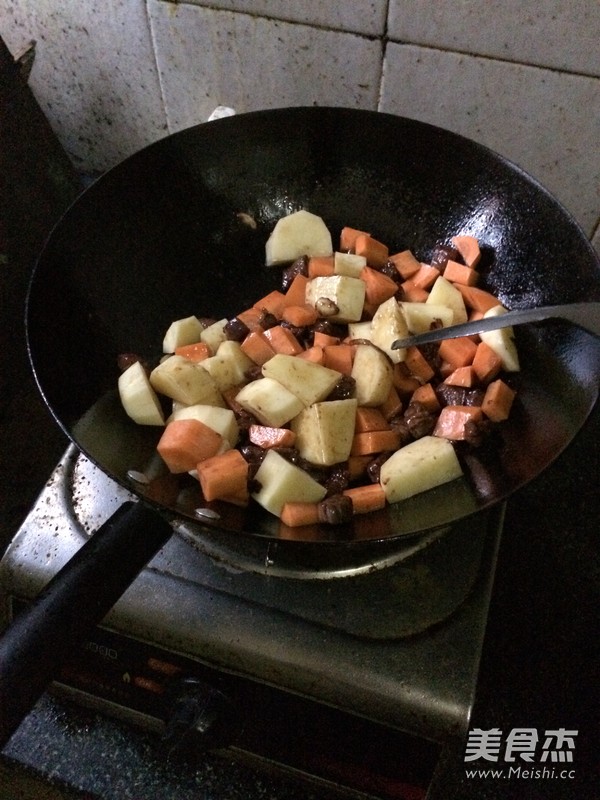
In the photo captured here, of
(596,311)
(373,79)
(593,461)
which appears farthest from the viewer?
(593,461)

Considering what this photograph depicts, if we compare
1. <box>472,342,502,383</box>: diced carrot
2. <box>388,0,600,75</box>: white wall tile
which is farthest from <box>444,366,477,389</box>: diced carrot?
<box>388,0,600,75</box>: white wall tile

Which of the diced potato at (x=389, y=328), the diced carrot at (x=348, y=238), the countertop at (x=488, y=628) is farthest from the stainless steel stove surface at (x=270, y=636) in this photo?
the diced carrot at (x=348, y=238)

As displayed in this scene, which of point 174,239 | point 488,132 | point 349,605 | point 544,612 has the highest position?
point 488,132

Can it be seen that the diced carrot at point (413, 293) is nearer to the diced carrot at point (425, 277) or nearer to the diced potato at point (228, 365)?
the diced carrot at point (425, 277)

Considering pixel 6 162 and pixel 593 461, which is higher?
pixel 6 162

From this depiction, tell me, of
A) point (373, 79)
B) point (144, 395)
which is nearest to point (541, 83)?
point (373, 79)

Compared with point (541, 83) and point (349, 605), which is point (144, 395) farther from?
point (541, 83)

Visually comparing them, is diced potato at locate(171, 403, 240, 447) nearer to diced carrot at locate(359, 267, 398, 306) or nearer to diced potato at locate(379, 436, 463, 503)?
diced potato at locate(379, 436, 463, 503)

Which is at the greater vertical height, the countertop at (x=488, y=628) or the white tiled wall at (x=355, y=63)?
the white tiled wall at (x=355, y=63)
